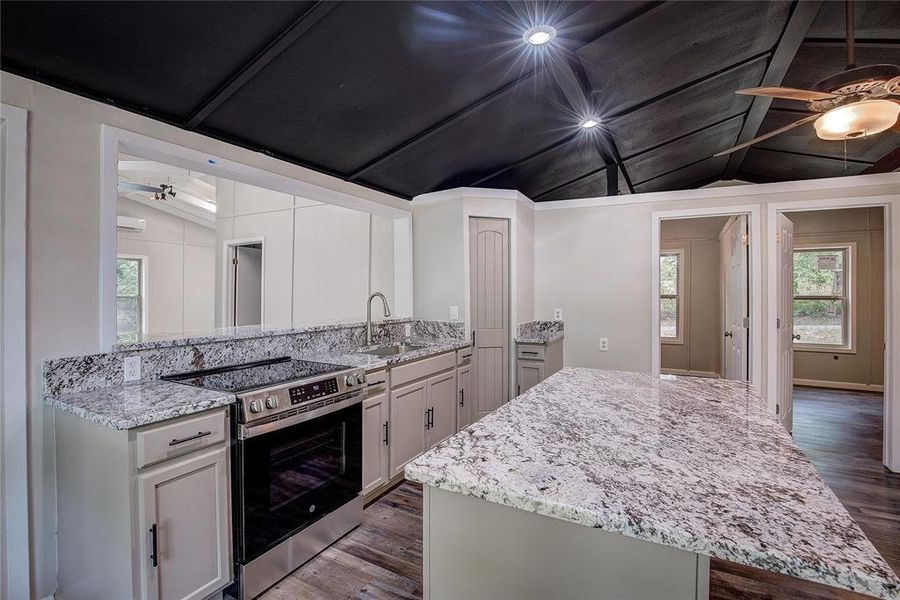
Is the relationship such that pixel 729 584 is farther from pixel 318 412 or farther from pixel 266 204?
pixel 266 204

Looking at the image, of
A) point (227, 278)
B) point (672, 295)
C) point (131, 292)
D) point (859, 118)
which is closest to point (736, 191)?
point (859, 118)

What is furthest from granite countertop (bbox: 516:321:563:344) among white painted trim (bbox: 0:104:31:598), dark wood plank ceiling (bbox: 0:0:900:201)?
white painted trim (bbox: 0:104:31:598)

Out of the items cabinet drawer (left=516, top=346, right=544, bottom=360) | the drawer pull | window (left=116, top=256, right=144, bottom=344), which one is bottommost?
the drawer pull

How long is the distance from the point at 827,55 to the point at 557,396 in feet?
8.24

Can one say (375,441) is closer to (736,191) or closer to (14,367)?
(14,367)

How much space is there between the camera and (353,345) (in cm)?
321

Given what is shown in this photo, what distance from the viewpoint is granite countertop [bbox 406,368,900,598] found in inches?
27.3

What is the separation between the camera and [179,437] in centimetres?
152

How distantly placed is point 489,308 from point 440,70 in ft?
7.10

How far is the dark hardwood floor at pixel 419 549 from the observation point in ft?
6.03

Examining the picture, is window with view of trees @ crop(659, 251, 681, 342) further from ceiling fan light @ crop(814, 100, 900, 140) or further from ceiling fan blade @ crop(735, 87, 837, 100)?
ceiling fan blade @ crop(735, 87, 837, 100)

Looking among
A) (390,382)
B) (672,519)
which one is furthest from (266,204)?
(672,519)

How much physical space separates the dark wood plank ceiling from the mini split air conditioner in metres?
4.33

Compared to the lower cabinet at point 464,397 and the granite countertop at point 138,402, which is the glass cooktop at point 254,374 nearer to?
the granite countertop at point 138,402
